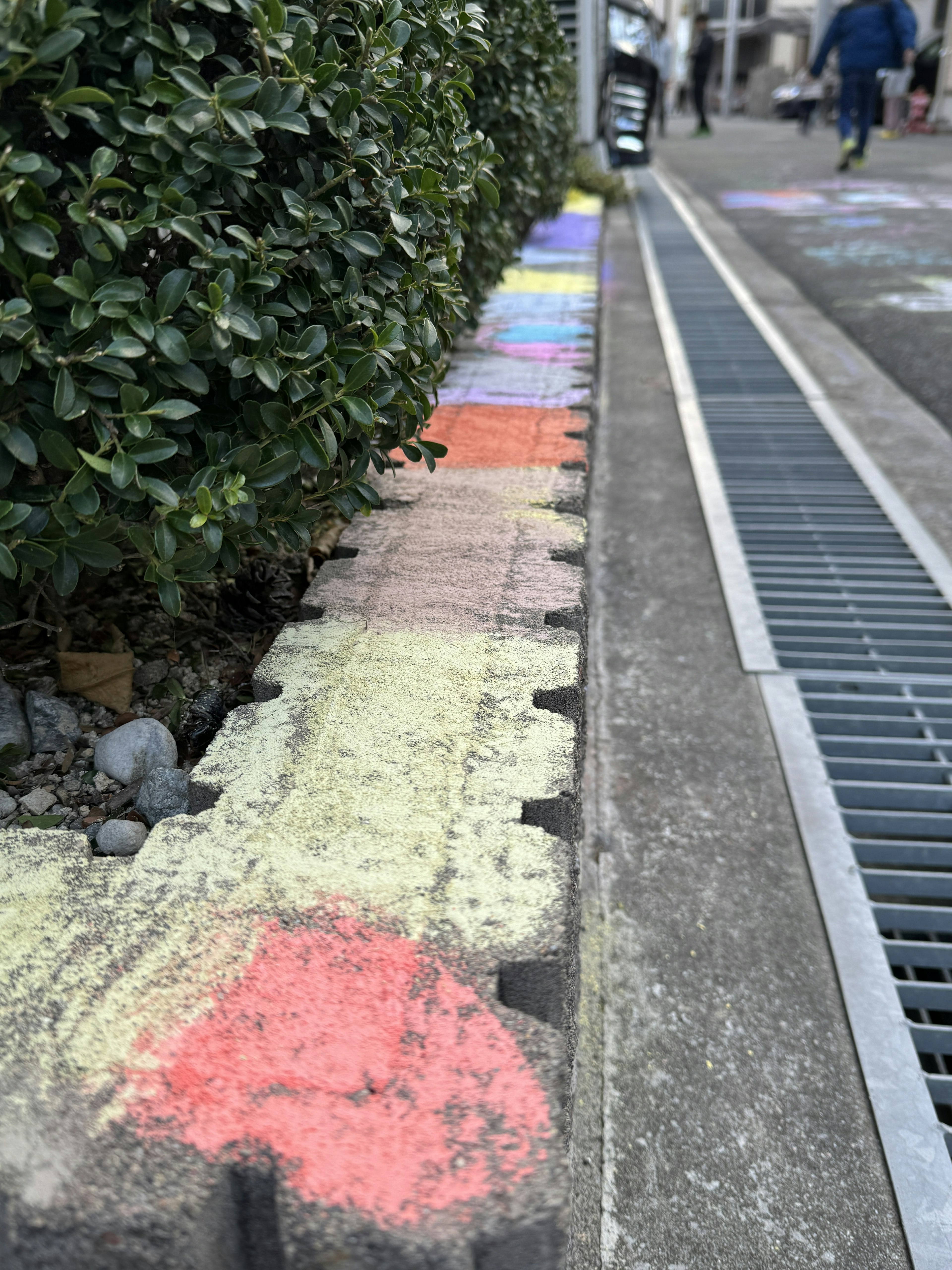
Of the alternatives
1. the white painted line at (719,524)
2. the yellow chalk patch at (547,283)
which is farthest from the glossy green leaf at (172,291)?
the yellow chalk patch at (547,283)

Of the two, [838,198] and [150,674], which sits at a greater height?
[838,198]

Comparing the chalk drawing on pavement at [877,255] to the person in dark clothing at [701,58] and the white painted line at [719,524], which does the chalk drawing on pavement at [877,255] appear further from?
the person in dark clothing at [701,58]

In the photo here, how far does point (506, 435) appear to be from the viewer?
10.9 feet

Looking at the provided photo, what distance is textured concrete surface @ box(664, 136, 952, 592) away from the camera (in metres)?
3.99

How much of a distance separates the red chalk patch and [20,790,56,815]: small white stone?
1616 mm

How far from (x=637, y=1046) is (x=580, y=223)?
7418 millimetres

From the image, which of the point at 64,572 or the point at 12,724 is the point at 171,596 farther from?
the point at 12,724

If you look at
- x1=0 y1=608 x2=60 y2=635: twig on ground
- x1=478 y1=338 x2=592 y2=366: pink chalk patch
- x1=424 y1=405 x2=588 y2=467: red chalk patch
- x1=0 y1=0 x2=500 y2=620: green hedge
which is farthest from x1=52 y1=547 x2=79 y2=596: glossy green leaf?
x1=478 y1=338 x2=592 y2=366: pink chalk patch

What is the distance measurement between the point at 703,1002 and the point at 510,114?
3.88 m

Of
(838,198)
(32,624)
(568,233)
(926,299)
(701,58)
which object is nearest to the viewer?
(32,624)

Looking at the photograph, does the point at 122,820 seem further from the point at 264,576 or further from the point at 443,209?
the point at 443,209

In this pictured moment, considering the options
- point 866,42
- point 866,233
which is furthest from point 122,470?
point 866,42

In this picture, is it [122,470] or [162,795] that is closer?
[122,470]

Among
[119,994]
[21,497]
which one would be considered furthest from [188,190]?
[119,994]
